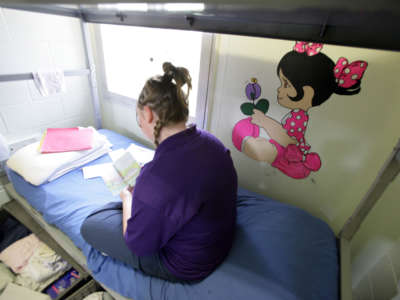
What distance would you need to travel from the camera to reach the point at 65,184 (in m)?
1.23

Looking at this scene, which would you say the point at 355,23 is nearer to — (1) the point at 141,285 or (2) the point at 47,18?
(1) the point at 141,285

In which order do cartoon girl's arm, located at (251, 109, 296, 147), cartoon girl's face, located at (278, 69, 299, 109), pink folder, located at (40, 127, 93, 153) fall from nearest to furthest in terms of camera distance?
cartoon girl's face, located at (278, 69, 299, 109) → cartoon girl's arm, located at (251, 109, 296, 147) → pink folder, located at (40, 127, 93, 153)

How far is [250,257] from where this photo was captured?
874mm

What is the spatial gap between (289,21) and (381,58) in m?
0.44

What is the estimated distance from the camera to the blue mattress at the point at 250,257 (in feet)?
2.51

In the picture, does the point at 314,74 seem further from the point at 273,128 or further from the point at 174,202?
the point at 174,202

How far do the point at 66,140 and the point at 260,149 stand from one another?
4.51ft

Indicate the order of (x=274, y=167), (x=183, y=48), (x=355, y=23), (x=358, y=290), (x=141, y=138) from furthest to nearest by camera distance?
1. (x=141, y=138)
2. (x=183, y=48)
3. (x=274, y=167)
4. (x=358, y=290)
5. (x=355, y=23)

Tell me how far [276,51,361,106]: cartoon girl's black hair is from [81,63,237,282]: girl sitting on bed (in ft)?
1.80

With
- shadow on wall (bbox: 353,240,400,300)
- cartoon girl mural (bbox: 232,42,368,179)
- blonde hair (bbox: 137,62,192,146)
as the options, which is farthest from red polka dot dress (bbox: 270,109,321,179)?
blonde hair (bbox: 137,62,192,146)

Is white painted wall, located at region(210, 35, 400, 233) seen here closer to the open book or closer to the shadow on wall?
the shadow on wall

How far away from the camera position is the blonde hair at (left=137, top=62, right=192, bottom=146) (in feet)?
2.39

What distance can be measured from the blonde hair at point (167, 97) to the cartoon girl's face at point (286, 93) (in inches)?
21.7

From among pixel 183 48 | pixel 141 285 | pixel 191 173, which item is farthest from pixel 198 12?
pixel 141 285
